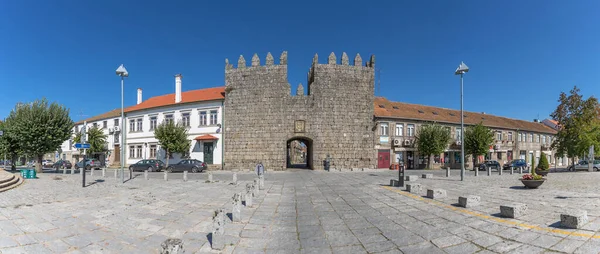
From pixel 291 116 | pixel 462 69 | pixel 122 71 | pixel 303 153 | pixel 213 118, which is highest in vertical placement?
pixel 462 69

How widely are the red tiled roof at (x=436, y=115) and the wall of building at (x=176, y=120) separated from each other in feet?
60.2

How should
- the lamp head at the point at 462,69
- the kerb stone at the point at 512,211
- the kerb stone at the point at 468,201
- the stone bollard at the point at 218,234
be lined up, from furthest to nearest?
1. the lamp head at the point at 462,69
2. the kerb stone at the point at 468,201
3. the kerb stone at the point at 512,211
4. the stone bollard at the point at 218,234

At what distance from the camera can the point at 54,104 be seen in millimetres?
21406

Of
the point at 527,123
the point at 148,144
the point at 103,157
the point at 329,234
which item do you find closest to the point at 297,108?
the point at 148,144

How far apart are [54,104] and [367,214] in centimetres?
2654

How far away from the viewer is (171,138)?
2716cm

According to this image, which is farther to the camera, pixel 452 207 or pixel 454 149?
pixel 454 149

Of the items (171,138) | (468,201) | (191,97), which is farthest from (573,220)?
(191,97)

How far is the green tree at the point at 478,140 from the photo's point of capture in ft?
101

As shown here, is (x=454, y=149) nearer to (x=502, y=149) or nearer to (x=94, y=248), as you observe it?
(x=502, y=149)

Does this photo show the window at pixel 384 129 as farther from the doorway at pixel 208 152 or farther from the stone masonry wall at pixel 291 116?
the doorway at pixel 208 152

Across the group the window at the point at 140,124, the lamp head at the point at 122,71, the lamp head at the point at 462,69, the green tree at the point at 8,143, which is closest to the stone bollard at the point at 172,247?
the lamp head at the point at 122,71

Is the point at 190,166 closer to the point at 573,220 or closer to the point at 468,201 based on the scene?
the point at 468,201

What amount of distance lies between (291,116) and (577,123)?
1113 inches
